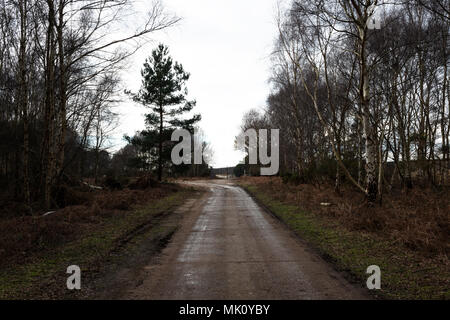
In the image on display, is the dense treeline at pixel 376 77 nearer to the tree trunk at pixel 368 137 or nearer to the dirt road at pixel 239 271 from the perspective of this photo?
the tree trunk at pixel 368 137

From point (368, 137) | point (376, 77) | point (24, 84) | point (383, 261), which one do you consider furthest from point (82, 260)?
point (376, 77)

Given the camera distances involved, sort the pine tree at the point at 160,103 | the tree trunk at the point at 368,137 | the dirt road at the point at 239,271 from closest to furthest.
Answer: the dirt road at the point at 239,271 < the tree trunk at the point at 368,137 < the pine tree at the point at 160,103

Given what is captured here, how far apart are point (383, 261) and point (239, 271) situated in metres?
3.15

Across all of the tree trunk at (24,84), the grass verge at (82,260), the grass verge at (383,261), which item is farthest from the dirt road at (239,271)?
the tree trunk at (24,84)

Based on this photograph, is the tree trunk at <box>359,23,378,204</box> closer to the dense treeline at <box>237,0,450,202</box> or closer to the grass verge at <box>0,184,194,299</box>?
the dense treeline at <box>237,0,450,202</box>

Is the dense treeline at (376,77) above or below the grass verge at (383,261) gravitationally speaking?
above

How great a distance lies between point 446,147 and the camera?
1955cm

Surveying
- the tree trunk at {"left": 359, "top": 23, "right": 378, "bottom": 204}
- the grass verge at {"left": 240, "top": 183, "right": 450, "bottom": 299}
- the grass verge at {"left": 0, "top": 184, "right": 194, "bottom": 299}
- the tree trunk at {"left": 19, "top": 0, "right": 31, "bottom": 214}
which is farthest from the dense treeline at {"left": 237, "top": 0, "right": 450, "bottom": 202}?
the tree trunk at {"left": 19, "top": 0, "right": 31, "bottom": 214}

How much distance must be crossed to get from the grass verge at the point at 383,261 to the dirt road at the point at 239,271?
43cm

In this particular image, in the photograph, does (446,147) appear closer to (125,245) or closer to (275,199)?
(275,199)

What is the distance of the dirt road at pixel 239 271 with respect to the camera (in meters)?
4.53
